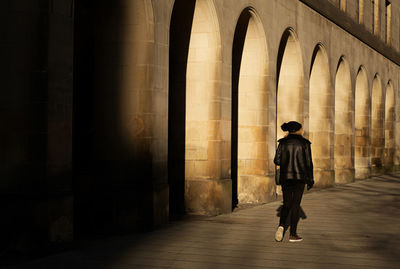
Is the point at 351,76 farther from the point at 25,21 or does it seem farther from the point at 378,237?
the point at 25,21

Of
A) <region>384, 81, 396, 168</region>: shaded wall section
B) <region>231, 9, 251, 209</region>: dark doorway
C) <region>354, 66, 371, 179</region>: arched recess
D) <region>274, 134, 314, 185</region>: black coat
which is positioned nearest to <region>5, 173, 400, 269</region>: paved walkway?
<region>274, 134, 314, 185</region>: black coat

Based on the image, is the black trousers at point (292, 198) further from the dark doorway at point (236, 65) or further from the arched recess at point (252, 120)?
the arched recess at point (252, 120)

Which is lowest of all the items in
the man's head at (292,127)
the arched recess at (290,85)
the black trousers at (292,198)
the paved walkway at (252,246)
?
the paved walkway at (252,246)

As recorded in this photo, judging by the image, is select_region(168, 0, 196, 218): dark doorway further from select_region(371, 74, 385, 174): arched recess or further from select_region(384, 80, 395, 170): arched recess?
select_region(384, 80, 395, 170): arched recess

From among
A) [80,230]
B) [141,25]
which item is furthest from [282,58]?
[80,230]

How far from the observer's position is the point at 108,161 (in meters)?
10.2

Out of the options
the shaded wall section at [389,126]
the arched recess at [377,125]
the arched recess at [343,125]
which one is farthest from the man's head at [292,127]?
the shaded wall section at [389,126]

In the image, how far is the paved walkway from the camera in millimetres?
7498

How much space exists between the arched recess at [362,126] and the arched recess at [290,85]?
28.0ft

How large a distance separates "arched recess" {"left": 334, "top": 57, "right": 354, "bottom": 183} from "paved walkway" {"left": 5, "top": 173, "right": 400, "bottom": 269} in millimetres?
9756

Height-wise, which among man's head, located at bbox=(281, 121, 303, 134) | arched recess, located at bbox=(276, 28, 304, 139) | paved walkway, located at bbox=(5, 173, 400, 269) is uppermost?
arched recess, located at bbox=(276, 28, 304, 139)

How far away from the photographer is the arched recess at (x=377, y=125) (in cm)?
2873

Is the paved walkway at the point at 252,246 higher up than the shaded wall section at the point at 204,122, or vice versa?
the shaded wall section at the point at 204,122

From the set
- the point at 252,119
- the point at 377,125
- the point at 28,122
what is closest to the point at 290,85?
the point at 252,119
